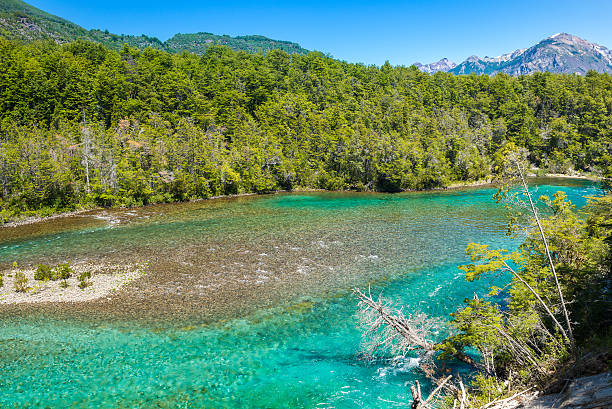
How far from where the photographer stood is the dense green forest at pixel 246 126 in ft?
163

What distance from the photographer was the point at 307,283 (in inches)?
845

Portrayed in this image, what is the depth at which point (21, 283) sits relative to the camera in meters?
20.7

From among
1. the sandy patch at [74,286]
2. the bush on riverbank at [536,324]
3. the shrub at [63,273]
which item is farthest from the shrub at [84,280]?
the bush on riverbank at [536,324]

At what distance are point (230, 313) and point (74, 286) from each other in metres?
10.7

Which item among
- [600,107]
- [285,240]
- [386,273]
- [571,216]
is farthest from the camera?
[600,107]

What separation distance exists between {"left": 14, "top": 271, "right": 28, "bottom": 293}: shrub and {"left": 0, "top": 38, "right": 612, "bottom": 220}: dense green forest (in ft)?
79.5

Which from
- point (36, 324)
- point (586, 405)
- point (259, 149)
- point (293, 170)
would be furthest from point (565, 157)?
point (36, 324)

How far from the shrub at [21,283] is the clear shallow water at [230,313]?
2.24 meters

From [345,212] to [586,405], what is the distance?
37813 millimetres

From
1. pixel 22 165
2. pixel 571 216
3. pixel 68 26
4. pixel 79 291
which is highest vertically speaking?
pixel 68 26

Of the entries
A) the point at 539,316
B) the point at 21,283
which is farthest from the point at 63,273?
the point at 539,316

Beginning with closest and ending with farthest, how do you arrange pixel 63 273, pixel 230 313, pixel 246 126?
pixel 230 313, pixel 63 273, pixel 246 126

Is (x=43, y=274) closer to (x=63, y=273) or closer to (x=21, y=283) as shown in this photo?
(x=21, y=283)

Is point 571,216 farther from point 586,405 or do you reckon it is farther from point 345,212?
point 345,212
